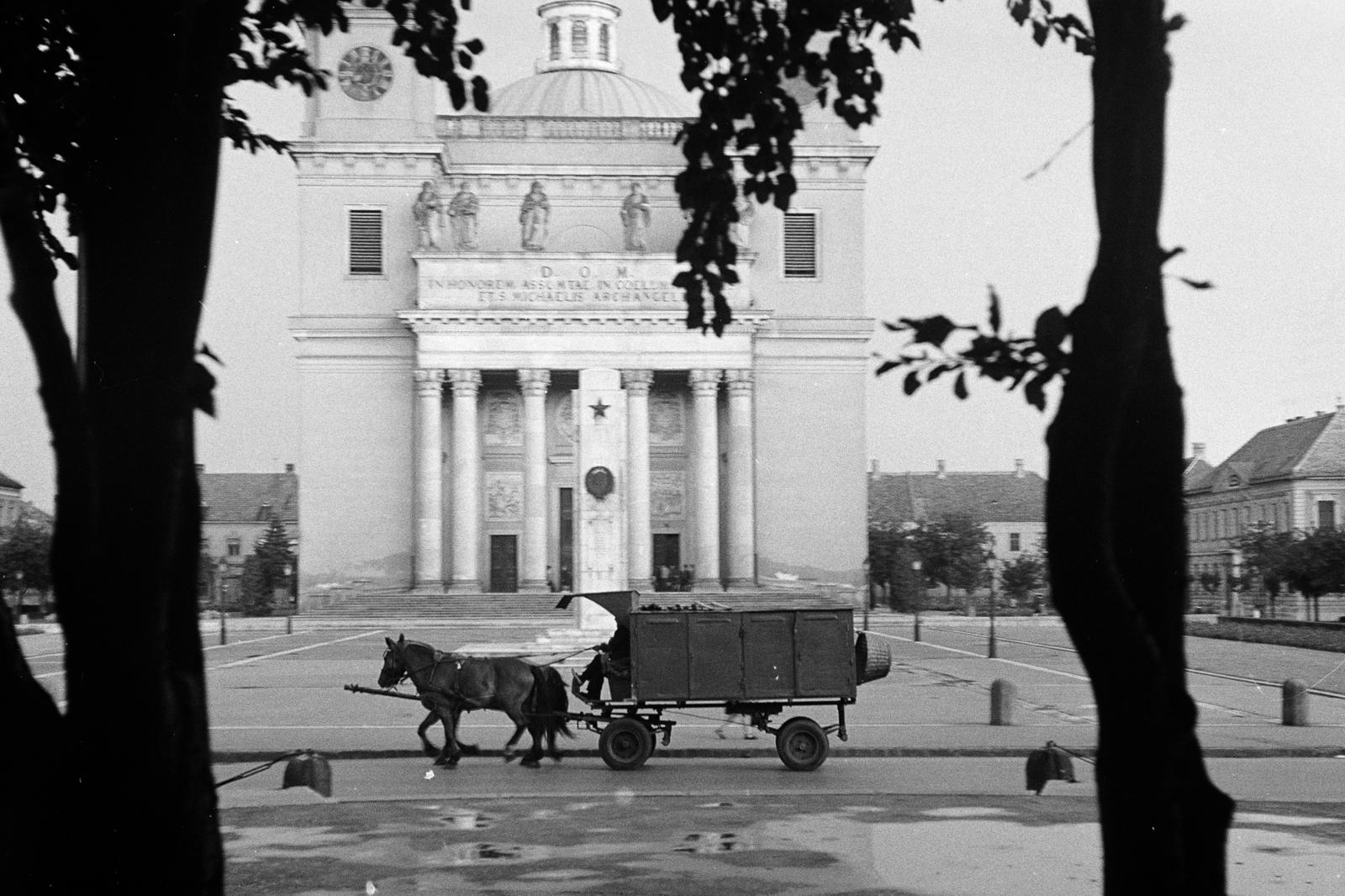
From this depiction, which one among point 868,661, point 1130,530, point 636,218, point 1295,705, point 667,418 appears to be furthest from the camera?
point 667,418

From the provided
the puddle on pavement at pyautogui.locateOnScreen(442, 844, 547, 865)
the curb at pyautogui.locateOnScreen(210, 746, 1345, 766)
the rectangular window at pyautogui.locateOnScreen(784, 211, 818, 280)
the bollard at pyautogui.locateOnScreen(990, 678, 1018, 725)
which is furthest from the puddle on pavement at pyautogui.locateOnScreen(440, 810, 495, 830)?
the rectangular window at pyautogui.locateOnScreen(784, 211, 818, 280)

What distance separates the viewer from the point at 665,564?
77.8 meters

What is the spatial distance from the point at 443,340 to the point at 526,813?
59.7 meters

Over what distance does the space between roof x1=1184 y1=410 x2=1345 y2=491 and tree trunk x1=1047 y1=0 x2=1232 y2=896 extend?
3795 inches

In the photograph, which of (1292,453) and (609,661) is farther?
(1292,453)

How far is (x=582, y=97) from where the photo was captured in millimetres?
90375

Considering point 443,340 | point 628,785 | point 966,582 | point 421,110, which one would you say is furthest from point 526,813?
point 966,582

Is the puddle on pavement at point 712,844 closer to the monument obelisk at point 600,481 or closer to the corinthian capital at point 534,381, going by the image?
the monument obelisk at point 600,481

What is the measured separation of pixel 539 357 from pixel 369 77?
14755mm

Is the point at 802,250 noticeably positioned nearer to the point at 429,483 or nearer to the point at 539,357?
the point at 539,357

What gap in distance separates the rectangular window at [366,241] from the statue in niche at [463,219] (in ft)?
12.3

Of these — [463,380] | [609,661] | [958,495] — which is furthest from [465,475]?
[958,495]

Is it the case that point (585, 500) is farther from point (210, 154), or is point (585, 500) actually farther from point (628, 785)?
point (210, 154)

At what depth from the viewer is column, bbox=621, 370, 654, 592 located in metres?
72.9
